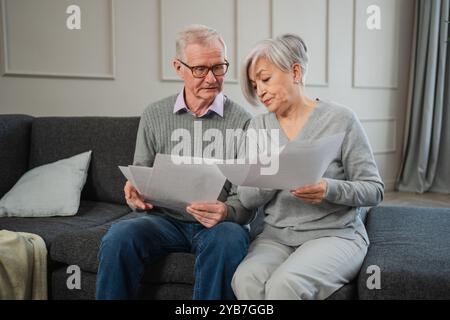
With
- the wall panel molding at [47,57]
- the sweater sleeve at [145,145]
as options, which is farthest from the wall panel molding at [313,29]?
the sweater sleeve at [145,145]

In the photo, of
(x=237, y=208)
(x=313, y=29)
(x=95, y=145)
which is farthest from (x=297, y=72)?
(x=313, y=29)

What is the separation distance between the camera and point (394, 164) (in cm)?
442

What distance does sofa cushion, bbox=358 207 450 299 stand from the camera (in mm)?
1186

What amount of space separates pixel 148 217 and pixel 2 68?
166 cm

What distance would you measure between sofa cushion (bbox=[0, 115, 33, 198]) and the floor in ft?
8.53

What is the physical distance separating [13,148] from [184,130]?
0.98 metres

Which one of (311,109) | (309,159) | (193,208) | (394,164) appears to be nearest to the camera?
(309,159)

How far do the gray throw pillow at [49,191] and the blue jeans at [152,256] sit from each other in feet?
2.14

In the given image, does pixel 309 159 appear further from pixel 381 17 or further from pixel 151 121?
pixel 381 17

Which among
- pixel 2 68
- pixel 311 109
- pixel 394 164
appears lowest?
pixel 394 164

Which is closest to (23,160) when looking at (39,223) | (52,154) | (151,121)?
(52,154)

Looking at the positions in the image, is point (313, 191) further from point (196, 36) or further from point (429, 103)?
point (429, 103)

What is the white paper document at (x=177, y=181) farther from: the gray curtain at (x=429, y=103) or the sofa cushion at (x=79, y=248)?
the gray curtain at (x=429, y=103)

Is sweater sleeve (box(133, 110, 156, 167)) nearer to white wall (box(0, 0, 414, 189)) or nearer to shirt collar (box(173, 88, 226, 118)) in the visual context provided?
shirt collar (box(173, 88, 226, 118))
